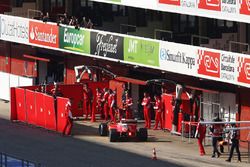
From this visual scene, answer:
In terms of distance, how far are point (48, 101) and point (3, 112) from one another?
6.99 m

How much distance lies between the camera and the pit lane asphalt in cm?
4309

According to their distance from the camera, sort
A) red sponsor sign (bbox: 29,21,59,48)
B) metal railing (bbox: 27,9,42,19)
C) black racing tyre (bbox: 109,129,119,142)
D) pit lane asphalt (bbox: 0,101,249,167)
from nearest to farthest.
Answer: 1. pit lane asphalt (bbox: 0,101,249,167)
2. black racing tyre (bbox: 109,129,119,142)
3. red sponsor sign (bbox: 29,21,59,48)
4. metal railing (bbox: 27,9,42,19)

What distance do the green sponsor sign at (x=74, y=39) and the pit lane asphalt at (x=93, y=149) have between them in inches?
162

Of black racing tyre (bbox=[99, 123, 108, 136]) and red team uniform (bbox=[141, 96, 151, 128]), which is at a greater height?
red team uniform (bbox=[141, 96, 151, 128])

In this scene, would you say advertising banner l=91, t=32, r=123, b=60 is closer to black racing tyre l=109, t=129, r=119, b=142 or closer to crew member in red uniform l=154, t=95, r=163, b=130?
crew member in red uniform l=154, t=95, r=163, b=130

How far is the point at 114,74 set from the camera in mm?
54219

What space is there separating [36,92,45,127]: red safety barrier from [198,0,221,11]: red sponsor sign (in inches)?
330

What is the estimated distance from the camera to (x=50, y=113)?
5028cm

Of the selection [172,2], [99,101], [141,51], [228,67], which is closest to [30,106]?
[99,101]

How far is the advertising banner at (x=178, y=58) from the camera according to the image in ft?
156

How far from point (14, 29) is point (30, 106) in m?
8.54

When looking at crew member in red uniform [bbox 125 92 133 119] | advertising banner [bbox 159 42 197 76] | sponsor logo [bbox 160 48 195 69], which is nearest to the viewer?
advertising banner [bbox 159 42 197 76]

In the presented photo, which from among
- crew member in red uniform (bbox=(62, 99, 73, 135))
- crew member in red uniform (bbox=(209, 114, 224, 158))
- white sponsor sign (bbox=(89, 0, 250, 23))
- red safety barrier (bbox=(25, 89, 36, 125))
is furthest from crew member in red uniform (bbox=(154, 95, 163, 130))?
crew member in red uniform (bbox=(209, 114, 224, 158))

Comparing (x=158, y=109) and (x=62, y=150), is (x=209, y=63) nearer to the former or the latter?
(x=158, y=109)
